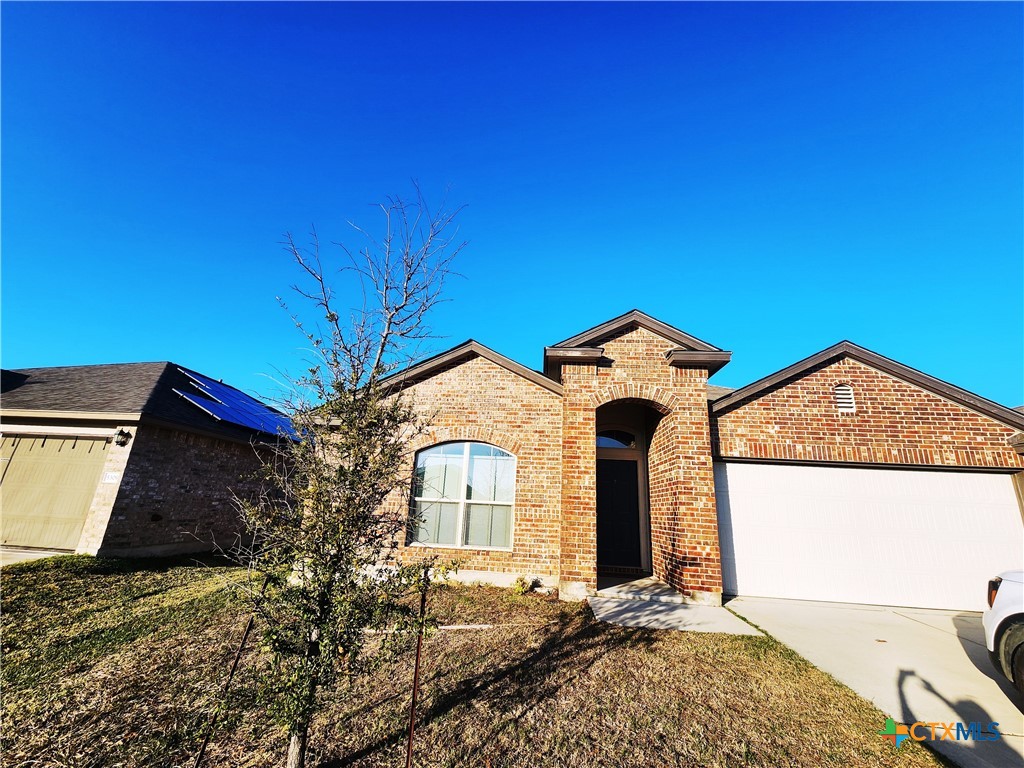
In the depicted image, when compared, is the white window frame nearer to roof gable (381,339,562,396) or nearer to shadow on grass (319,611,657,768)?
roof gable (381,339,562,396)

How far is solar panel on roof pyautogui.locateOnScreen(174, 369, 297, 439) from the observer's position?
12711 millimetres

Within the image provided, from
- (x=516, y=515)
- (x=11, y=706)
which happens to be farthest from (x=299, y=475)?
(x=516, y=515)

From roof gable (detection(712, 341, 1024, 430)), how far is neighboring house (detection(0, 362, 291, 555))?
10.9 m

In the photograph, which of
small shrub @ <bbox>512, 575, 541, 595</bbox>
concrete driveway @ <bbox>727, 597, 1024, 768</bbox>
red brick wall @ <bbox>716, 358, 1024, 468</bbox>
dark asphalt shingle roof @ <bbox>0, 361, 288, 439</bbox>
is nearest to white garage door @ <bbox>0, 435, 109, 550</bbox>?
dark asphalt shingle roof @ <bbox>0, 361, 288, 439</bbox>

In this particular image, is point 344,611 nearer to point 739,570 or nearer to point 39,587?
point 739,570

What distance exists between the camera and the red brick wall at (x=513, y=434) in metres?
8.12

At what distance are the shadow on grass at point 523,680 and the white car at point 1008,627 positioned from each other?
3.62 m

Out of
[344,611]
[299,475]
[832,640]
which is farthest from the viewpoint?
[832,640]

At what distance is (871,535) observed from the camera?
25.3 feet

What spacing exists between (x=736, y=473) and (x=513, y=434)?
181 inches

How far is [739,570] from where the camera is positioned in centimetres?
778

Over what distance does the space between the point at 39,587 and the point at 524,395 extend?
979cm

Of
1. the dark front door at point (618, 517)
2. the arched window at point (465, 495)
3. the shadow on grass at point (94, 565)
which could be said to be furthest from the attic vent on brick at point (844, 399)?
the shadow on grass at point (94, 565)

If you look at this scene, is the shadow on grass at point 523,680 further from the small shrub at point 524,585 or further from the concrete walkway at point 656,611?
the small shrub at point 524,585
